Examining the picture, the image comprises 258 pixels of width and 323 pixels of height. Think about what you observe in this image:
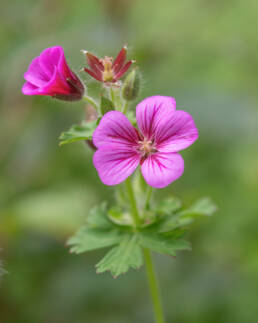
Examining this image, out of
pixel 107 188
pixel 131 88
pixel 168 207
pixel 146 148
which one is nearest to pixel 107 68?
pixel 131 88

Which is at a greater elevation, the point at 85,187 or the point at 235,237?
the point at 85,187

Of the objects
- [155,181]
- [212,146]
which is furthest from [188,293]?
[155,181]

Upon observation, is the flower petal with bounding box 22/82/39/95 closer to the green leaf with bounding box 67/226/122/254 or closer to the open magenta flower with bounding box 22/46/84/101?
the open magenta flower with bounding box 22/46/84/101

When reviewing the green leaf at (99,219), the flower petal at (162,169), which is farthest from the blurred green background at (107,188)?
the flower petal at (162,169)

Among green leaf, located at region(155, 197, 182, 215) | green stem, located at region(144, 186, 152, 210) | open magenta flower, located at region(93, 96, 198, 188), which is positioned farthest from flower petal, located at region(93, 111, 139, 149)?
green leaf, located at region(155, 197, 182, 215)

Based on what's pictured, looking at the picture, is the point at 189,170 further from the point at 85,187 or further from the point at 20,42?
the point at 20,42

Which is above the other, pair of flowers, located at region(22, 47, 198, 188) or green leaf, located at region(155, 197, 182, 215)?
pair of flowers, located at region(22, 47, 198, 188)
